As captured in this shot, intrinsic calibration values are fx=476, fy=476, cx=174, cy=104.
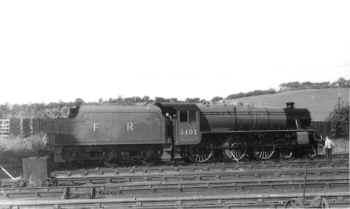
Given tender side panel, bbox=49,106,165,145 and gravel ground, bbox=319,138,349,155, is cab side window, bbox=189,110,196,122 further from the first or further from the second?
gravel ground, bbox=319,138,349,155

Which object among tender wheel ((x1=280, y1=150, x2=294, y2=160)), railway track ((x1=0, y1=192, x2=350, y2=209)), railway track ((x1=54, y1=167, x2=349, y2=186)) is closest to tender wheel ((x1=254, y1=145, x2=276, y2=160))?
tender wheel ((x1=280, y1=150, x2=294, y2=160))

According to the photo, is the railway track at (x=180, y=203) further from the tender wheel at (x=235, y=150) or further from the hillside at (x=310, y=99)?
the hillside at (x=310, y=99)

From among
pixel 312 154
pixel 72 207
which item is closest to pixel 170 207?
pixel 72 207

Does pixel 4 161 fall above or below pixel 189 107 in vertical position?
below

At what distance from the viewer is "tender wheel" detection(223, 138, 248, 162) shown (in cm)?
2266

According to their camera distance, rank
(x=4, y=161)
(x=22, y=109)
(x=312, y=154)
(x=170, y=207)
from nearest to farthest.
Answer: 1. (x=170, y=207)
2. (x=4, y=161)
3. (x=312, y=154)
4. (x=22, y=109)

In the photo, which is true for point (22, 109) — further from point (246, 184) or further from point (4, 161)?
point (246, 184)

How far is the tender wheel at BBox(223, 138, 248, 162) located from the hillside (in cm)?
3067

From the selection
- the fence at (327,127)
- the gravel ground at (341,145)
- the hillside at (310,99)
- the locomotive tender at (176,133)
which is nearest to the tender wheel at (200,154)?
the locomotive tender at (176,133)

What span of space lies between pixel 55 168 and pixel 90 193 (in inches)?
320

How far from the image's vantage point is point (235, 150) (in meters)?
22.9

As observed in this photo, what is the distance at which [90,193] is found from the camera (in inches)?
489

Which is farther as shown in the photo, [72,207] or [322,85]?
[322,85]

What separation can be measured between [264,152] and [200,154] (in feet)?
11.7
